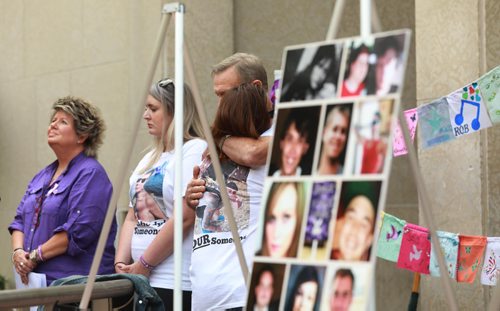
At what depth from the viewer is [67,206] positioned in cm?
567

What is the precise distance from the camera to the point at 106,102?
7871mm

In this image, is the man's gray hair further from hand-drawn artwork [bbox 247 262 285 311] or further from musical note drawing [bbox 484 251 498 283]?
hand-drawn artwork [bbox 247 262 285 311]

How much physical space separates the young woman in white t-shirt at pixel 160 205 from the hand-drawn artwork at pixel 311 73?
5.87ft

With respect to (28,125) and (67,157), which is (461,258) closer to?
(67,157)

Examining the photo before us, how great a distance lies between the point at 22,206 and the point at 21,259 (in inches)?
14.7

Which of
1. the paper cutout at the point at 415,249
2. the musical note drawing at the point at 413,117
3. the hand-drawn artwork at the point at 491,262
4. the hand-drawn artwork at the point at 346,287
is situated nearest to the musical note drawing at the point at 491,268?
the hand-drawn artwork at the point at 491,262

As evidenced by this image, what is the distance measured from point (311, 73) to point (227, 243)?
1503 mm

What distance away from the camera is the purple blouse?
18.3 feet

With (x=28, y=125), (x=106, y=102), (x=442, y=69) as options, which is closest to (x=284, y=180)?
(x=442, y=69)

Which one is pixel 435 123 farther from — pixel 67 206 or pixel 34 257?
pixel 34 257

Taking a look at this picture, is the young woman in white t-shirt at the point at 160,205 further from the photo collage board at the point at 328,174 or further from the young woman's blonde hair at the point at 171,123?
the photo collage board at the point at 328,174

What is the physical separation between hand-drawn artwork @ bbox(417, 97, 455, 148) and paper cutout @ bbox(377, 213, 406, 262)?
40 cm

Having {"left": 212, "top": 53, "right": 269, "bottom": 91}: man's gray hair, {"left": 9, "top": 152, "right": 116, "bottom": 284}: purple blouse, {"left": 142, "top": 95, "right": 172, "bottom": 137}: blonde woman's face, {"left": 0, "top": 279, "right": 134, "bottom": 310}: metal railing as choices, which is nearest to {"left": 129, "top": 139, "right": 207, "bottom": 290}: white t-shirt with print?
{"left": 142, "top": 95, "right": 172, "bottom": 137}: blonde woman's face

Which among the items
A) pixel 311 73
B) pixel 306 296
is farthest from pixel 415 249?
pixel 306 296
